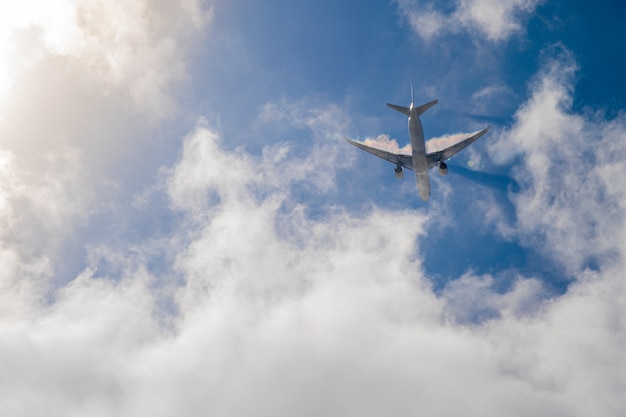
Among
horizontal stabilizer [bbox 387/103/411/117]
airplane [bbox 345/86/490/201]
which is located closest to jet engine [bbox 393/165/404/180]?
airplane [bbox 345/86/490/201]

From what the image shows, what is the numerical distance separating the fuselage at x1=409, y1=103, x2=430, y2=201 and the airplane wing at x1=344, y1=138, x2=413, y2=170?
3.81 meters

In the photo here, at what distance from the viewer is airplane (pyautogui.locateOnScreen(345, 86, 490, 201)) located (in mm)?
75625

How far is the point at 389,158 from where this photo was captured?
3575 inches

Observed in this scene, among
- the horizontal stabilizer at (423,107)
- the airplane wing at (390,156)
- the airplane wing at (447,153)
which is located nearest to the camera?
the horizontal stabilizer at (423,107)

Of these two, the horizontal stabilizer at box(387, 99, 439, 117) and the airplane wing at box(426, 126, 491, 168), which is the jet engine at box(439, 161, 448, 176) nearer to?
the airplane wing at box(426, 126, 491, 168)

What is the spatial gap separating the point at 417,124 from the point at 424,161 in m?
8.20

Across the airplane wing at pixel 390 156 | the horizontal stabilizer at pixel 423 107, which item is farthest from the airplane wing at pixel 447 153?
the horizontal stabilizer at pixel 423 107

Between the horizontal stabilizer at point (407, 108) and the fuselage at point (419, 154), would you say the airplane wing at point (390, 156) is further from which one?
the horizontal stabilizer at point (407, 108)

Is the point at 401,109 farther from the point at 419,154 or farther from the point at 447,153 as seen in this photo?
the point at 447,153

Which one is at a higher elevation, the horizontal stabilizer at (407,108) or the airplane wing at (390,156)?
the airplane wing at (390,156)

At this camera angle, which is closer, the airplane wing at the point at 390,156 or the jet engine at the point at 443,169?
the jet engine at the point at 443,169

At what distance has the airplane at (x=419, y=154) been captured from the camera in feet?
248

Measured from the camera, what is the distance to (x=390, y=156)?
90250 mm

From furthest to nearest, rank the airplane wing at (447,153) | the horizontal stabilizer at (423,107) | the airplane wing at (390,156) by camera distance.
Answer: the airplane wing at (390,156) → the airplane wing at (447,153) → the horizontal stabilizer at (423,107)
